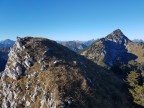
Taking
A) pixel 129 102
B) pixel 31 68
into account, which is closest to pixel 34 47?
pixel 31 68

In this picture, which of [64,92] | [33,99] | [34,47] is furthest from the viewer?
[34,47]

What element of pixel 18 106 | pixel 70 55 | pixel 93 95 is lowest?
pixel 18 106

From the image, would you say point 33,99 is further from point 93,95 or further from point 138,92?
point 138,92

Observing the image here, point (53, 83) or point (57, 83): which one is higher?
point (57, 83)

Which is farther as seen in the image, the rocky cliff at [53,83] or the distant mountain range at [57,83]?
the distant mountain range at [57,83]

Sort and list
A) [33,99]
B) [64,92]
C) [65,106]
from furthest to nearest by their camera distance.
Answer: [33,99] → [64,92] → [65,106]

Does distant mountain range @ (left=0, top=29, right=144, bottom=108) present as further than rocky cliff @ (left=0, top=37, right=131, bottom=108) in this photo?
Yes

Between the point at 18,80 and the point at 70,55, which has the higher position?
the point at 70,55

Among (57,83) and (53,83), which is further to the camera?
(53,83)
